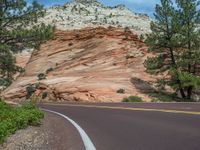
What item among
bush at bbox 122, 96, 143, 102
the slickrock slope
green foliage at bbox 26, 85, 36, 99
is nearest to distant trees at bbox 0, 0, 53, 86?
bush at bbox 122, 96, 143, 102

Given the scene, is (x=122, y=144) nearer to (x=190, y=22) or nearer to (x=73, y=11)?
(x=190, y=22)

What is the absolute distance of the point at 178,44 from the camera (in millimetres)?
43812

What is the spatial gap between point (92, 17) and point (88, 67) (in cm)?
2097

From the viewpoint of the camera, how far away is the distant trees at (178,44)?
139 ft

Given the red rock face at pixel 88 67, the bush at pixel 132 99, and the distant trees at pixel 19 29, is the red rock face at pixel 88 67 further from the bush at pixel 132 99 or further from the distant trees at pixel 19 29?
the distant trees at pixel 19 29

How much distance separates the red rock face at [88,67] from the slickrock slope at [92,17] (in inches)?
136

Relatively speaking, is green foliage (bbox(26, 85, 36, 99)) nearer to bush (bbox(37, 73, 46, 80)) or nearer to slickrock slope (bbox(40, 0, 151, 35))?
bush (bbox(37, 73, 46, 80))

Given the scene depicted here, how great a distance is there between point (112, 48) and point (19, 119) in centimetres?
4414

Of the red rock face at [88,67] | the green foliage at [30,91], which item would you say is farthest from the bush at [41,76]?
the green foliage at [30,91]

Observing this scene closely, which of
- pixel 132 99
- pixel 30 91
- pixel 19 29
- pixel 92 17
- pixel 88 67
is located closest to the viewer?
pixel 19 29

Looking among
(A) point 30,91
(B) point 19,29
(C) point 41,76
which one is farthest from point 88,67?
(B) point 19,29

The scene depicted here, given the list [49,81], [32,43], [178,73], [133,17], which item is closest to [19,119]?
[32,43]

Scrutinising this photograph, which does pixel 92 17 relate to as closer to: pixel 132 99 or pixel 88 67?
pixel 88 67

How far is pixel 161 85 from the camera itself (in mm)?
46250
